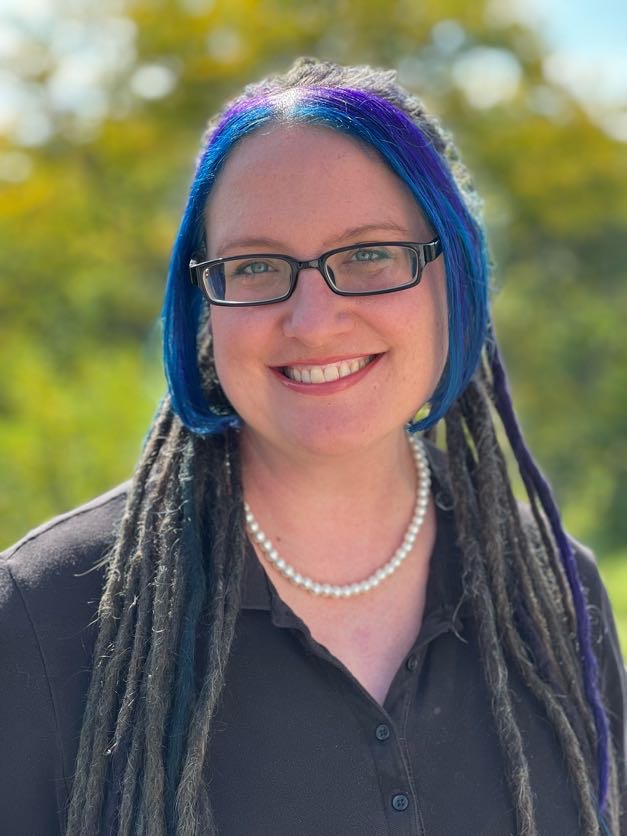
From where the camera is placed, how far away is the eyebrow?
5.62 feet

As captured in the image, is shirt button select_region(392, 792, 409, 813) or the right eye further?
the right eye

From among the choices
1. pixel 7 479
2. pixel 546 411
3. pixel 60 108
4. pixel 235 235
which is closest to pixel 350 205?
pixel 235 235

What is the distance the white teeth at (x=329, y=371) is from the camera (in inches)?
68.8

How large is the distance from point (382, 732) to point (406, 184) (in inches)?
36.6

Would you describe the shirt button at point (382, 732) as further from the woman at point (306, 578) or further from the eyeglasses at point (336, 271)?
the eyeglasses at point (336, 271)

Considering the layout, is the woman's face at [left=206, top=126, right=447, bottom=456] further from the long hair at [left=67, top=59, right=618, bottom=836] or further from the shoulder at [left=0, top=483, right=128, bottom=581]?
the shoulder at [left=0, top=483, right=128, bottom=581]

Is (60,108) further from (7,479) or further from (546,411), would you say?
(546,411)

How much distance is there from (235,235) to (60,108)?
6650mm

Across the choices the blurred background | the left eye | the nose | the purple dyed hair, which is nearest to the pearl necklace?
the purple dyed hair

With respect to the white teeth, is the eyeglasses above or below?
above

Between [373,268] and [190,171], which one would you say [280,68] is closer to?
[190,171]

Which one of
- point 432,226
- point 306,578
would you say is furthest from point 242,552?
point 432,226

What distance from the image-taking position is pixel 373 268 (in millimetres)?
1743

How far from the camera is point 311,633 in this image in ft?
5.98
